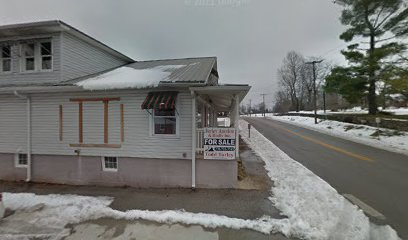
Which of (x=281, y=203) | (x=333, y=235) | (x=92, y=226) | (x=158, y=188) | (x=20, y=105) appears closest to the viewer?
(x=333, y=235)

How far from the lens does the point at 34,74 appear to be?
7.86m

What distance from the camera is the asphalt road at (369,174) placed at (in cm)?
459

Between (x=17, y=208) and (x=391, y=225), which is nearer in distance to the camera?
(x=391, y=225)

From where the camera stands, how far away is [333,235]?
12.0 ft

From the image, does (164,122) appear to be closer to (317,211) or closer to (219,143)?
(219,143)

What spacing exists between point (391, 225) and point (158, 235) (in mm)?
4567

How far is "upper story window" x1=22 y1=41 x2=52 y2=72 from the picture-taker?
790 centimetres

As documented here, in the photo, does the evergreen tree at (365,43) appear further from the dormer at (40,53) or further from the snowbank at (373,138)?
the dormer at (40,53)

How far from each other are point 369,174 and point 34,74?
1314 cm

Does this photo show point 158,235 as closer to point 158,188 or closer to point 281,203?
point 158,188

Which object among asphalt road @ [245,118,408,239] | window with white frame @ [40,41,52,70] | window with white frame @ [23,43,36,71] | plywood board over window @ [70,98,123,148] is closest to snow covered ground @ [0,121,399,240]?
asphalt road @ [245,118,408,239]

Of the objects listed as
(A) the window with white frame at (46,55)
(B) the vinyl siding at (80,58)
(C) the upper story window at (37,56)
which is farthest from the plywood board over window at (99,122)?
(C) the upper story window at (37,56)

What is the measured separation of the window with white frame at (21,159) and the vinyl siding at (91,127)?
26cm

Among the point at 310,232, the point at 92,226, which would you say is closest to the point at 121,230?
the point at 92,226
